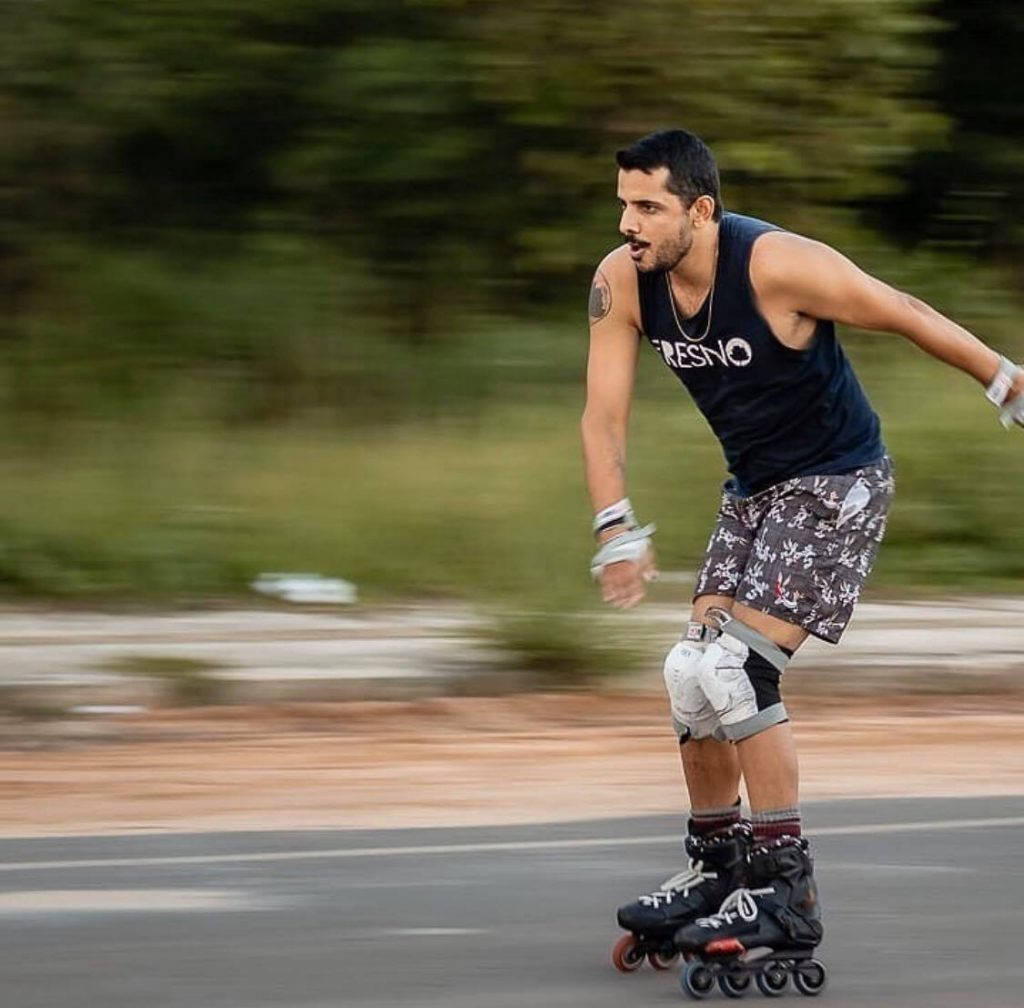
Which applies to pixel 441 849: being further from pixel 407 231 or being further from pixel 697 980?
pixel 407 231

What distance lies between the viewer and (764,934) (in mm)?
4863

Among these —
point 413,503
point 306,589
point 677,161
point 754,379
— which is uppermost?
point 677,161

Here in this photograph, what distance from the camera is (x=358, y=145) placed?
50.6 ft

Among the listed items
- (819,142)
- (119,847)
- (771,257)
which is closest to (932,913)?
(771,257)

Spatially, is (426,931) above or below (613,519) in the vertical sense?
below

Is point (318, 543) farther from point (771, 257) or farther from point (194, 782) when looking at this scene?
point (771, 257)

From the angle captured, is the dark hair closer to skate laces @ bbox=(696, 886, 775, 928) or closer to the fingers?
the fingers

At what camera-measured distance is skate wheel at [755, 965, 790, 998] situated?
4.93 meters

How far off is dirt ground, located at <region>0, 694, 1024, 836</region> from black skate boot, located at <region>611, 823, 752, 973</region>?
1606mm

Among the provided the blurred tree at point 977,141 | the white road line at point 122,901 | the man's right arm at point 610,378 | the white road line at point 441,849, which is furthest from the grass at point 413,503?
the blurred tree at point 977,141

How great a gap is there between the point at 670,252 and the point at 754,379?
1.08 ft

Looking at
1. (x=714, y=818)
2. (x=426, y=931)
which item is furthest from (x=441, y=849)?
(x=714, y=818)

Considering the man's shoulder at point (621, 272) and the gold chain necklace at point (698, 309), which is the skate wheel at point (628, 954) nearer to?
the gold chain necklace at point (698, 309)

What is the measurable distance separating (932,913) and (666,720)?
2723mm
